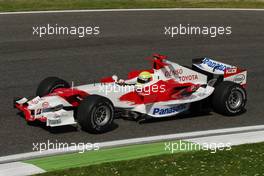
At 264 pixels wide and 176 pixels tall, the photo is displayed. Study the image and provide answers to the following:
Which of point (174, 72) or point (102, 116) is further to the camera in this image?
point (174, 72)

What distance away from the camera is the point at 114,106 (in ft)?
37.9

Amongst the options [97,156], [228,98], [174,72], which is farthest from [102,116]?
[228,98]

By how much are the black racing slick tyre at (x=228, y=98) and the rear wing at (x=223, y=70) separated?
0.55 meters

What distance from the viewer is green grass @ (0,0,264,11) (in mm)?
23203

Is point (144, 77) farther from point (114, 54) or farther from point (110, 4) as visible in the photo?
point (110, 4)

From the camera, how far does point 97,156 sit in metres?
9.68

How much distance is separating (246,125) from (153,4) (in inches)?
531

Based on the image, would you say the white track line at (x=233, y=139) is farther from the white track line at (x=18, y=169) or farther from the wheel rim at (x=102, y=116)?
the white track line at (x=18, y=169)

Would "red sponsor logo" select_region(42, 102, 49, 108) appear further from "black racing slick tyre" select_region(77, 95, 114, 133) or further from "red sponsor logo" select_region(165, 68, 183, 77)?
"red sponsor logo" select_region(165, 68, 183, 77)

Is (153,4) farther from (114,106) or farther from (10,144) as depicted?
(10,144)

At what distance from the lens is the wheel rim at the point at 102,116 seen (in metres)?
10.9

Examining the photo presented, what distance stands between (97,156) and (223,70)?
3997 mm

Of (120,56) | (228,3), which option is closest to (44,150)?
(120,56)

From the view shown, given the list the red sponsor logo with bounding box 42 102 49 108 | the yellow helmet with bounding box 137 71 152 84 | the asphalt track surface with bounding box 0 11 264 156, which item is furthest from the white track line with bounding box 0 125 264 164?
the yellow helmet with bounding box 137 71 152 84
